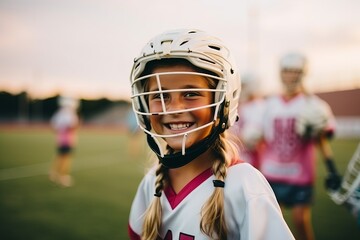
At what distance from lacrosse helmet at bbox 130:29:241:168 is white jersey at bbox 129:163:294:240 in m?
0.17

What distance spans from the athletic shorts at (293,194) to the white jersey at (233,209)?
1.96 meters

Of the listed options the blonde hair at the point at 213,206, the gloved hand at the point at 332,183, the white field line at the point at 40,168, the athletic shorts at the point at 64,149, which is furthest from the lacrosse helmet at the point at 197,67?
the white field line at the point at 40,168

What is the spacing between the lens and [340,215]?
4.71 meters

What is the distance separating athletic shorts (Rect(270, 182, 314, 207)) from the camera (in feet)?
10.5

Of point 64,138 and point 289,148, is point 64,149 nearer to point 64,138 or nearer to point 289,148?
point 64,138

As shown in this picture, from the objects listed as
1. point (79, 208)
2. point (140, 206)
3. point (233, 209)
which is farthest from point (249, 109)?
point (233, 209)

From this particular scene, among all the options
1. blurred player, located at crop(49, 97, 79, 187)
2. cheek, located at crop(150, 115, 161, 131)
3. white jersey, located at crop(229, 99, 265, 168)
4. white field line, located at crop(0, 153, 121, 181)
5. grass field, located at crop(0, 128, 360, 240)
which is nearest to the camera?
cheek, located at crop(150, 115, 161, 131)

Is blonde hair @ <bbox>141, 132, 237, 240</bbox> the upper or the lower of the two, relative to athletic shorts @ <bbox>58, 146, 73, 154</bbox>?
upper

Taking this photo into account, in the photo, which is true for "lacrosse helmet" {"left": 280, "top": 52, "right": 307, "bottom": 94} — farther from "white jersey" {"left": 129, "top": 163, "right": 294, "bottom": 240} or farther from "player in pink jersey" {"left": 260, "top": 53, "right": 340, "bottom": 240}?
"white jersey" {"left": 129, "top": 163, "right": 294, "bottom": 240}

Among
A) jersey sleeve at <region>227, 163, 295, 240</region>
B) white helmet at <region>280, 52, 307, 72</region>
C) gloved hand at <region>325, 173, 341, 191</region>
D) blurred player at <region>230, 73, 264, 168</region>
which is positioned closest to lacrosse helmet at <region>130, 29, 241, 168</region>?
jersey sleeve at <region>227, 163, 295, 240</region>

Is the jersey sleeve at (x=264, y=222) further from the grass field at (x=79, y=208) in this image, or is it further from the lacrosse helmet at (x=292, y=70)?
the grass field at (x=79, y=208)

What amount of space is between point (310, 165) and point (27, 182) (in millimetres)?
6017

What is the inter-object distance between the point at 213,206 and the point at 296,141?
2.16 m

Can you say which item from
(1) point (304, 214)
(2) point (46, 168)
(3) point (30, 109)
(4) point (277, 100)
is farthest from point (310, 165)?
(3) point (30, 109)
